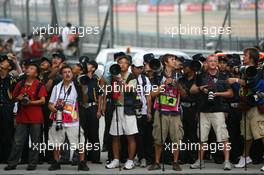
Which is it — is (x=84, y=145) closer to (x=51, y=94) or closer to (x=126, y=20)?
(x=51, y=94)

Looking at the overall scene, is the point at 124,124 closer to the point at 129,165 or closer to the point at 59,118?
the point at 129,165

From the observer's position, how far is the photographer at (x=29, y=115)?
13.7 meters

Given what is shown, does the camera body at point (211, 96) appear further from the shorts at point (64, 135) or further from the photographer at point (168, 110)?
the shorts at point (64, 135)

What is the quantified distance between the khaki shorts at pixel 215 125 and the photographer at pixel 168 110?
15.5 inches

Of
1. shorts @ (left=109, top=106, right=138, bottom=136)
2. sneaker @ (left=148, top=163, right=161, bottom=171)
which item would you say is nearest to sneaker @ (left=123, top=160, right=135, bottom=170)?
sneaker @ (left=148, top=163, right=161, bottom=171)

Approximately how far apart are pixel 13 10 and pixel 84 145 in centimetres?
1873

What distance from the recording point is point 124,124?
45.8ft

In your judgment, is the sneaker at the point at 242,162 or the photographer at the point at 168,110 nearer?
the photographer at the point at 168,110

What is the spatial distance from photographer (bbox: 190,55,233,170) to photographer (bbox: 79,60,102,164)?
174 cm

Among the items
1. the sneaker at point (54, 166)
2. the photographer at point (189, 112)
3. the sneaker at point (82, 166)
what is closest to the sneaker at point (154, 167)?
the photographer at point (189, 112)

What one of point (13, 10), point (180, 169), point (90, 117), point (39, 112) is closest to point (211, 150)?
point (180, 169)

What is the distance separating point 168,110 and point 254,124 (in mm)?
1469

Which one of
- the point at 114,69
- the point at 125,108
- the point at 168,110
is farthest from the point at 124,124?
the point at 114,69

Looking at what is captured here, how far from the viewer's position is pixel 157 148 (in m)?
13.9
